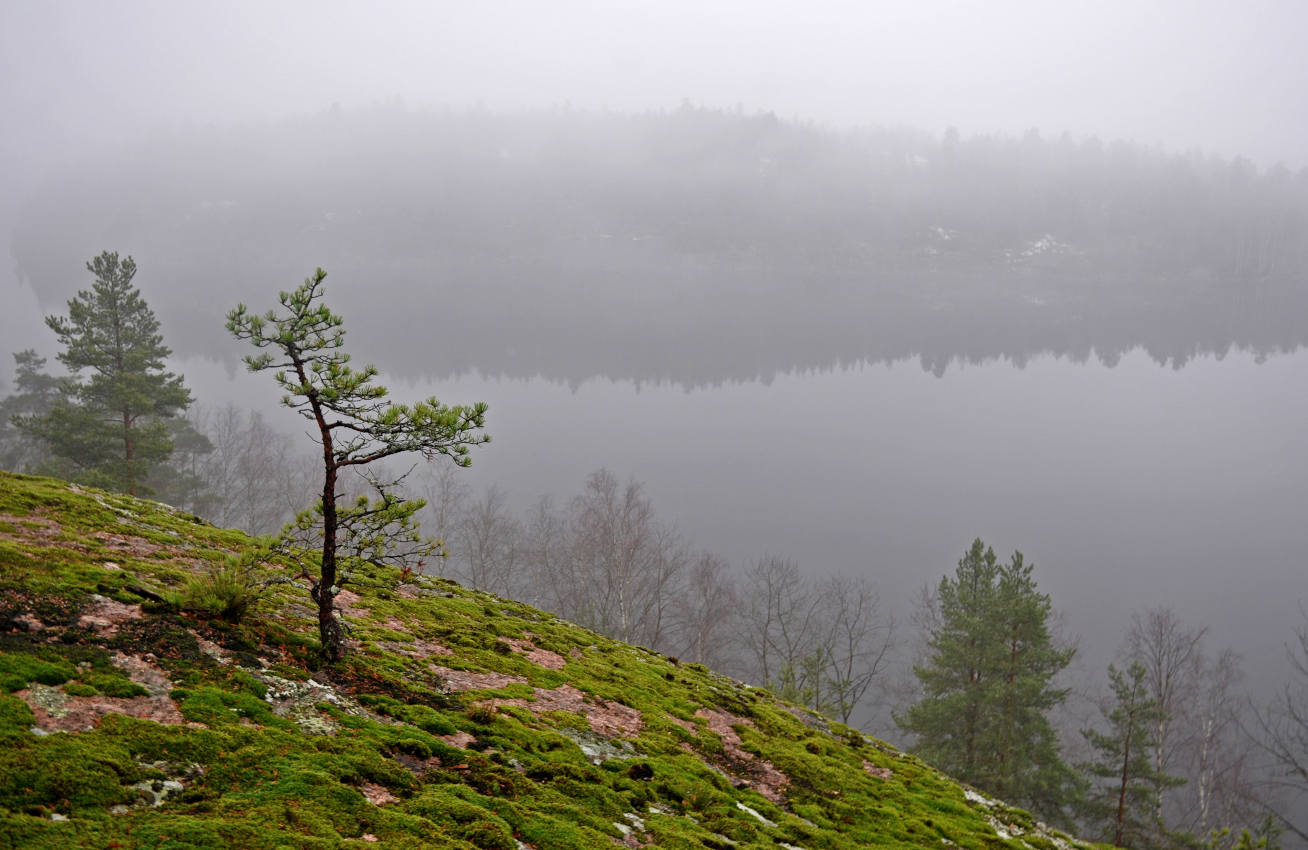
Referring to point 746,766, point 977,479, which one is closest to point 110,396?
point 746,766

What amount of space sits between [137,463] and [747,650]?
6019cm

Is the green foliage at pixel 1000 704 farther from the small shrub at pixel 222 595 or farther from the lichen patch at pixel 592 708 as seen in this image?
the small shrub at pixel 222 595

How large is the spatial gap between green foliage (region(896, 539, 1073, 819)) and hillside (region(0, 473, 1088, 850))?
17469 millimetres

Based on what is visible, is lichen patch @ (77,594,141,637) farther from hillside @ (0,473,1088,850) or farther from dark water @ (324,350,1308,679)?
dark water @ (324,350,1308,679)

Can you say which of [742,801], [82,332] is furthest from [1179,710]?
[82,332]

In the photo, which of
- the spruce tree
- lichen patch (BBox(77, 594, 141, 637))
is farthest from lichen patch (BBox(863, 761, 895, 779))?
the spruce tree

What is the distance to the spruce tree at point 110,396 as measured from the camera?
35156mm

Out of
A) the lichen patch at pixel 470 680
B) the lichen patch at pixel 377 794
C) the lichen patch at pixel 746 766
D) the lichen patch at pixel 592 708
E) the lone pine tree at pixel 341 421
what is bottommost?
the lichen patch at pixel 746 766

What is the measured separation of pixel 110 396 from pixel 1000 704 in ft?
166

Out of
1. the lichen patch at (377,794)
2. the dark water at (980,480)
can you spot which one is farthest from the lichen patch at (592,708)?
the dark water at (980,480)

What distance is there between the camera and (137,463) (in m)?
36.7

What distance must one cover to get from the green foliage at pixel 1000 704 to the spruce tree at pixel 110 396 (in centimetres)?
4449

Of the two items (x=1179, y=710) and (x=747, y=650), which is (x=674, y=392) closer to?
(x=747, y=650)

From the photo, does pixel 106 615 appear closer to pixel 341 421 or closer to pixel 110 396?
pixel 341 421
